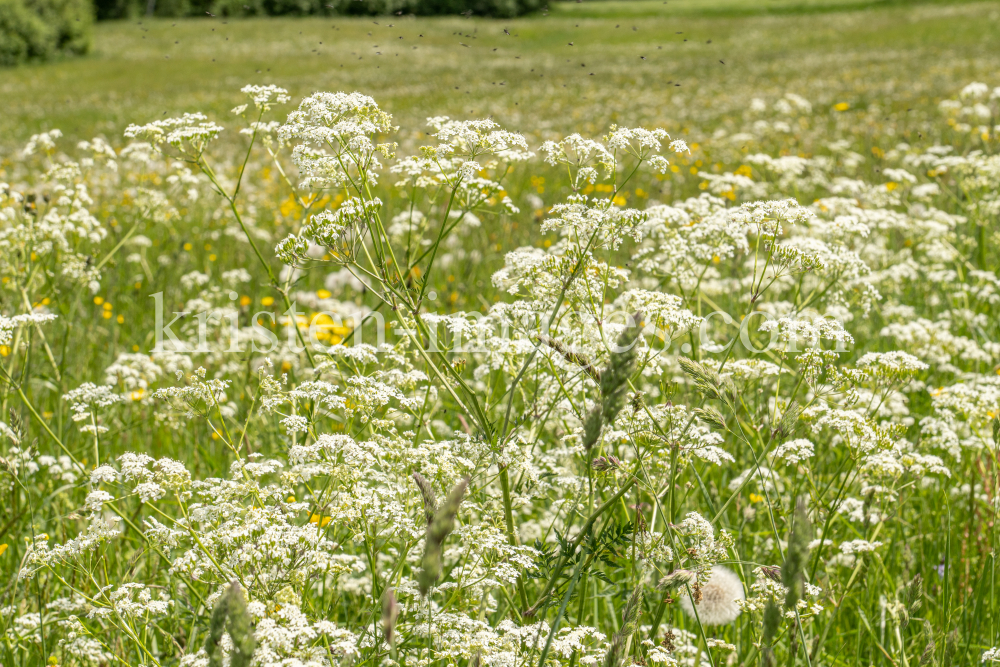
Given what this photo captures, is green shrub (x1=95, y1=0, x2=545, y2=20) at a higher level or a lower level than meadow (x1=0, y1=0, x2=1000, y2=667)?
higher

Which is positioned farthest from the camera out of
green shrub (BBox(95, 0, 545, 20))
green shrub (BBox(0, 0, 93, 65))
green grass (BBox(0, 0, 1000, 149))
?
green shrub (BBox(95, 0, 545, 20))

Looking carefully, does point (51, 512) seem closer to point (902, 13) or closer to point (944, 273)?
point (944, 273)

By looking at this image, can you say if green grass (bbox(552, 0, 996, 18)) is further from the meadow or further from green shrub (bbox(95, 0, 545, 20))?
the meadow

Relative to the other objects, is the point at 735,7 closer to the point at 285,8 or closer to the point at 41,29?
the point at 285,8

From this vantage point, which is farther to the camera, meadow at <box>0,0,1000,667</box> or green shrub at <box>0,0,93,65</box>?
green shrub at <box>0,0,93,65</box>

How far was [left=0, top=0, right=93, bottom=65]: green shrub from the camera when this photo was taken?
37.9 meters

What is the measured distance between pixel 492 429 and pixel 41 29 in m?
46.1

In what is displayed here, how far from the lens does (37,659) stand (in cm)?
258

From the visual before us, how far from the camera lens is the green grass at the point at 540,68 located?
50.2 ft

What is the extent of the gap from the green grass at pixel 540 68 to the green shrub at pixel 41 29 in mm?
1454

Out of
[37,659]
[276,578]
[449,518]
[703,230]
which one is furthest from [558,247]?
[37,659]

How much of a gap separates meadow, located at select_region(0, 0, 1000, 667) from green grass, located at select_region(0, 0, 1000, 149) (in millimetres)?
854

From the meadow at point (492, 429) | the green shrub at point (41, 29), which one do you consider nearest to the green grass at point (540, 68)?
the meadow at point (492, 429)

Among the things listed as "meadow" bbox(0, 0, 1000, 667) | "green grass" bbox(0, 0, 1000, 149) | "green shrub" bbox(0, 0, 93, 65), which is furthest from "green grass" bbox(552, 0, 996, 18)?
"meadow" bbox(0, 0, 1000, 667)
